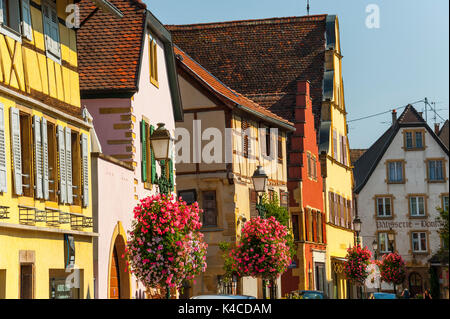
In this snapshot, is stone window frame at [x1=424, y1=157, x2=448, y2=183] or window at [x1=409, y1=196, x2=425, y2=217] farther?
window at [x1=409, y1=196, x2=425, y2=217]

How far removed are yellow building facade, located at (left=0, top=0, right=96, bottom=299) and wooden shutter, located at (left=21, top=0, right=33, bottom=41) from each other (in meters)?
0.02

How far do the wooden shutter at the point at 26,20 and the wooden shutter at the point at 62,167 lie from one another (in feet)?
6.73

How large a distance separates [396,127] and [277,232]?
46.4 meters

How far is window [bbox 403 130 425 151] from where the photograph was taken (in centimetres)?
7300

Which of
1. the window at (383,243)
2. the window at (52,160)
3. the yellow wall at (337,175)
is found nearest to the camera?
the window at (52,160)

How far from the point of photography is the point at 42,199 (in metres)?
19.0

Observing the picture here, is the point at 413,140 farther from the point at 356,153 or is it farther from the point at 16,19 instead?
the point at 16,19

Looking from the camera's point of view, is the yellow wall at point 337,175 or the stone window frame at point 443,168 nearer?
the yellow wall at point 337,175

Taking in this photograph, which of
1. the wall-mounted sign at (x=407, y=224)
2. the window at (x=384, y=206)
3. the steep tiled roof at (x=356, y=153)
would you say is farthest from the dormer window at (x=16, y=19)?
the steep tiled roof at (x=356, y=153)

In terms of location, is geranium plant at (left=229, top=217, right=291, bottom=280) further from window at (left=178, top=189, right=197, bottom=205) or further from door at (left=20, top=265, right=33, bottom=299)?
door at (left=20, top=265, right=33, bottom=299)

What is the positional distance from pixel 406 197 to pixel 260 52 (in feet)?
81.5

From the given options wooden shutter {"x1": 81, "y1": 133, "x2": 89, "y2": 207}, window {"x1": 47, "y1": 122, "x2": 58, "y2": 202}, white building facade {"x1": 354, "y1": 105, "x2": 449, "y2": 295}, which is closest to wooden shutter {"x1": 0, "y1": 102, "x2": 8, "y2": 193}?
window {"x1": 47, "y1": 122, "x2": 58, "y2": 202}

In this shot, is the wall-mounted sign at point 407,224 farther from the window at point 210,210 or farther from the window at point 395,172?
the window at point 210,210

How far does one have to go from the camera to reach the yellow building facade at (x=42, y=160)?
1728cm
